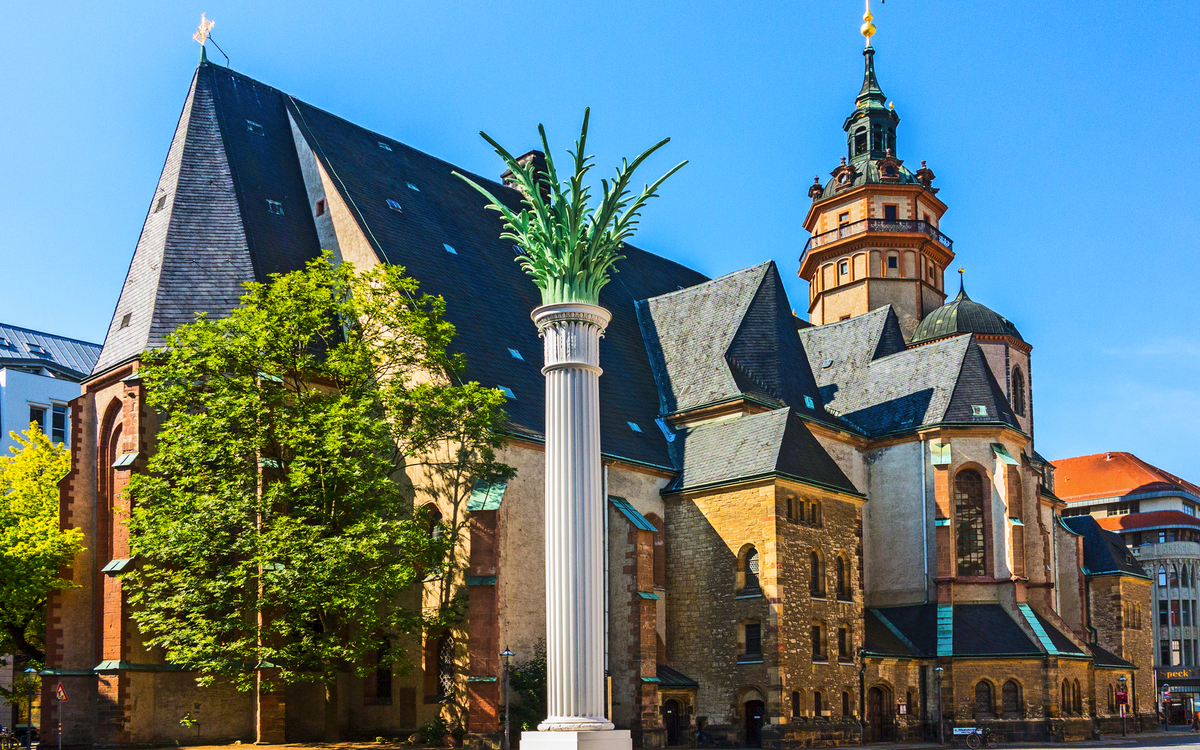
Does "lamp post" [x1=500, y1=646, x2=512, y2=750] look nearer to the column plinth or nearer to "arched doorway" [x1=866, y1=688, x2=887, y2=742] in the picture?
the column plinth

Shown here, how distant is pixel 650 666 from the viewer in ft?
103

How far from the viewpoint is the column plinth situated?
18.4 metres

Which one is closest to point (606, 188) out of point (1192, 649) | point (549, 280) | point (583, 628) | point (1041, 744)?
point (549, 280)

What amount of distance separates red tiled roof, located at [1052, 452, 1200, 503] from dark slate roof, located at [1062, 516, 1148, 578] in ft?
94.8

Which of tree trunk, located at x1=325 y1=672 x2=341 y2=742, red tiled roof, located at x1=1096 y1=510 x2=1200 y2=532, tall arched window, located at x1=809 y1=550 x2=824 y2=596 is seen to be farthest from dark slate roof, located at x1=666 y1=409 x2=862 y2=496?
red tiled roof, located at x1=1096 y1=510 x2=1200 y2=532

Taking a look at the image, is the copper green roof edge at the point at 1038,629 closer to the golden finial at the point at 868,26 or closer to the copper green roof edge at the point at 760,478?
the copper green roof edge at the point at 760,478

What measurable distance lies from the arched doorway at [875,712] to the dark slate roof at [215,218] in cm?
2142

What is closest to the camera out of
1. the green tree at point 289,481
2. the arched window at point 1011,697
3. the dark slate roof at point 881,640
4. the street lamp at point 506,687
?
the green tree at point 289,481

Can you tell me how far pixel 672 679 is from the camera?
33219 millimetres

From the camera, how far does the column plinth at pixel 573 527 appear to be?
18406 millimetres

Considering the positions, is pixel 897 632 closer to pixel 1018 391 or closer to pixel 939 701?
pixel 939 701

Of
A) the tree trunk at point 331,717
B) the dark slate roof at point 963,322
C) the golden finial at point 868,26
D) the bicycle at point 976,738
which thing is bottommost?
the bicycle at point 976,738

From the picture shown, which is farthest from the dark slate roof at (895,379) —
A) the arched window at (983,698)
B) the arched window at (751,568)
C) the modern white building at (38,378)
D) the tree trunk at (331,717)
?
the modern white building at (38,378)

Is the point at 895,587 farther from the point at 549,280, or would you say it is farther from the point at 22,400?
the point at 22,400
